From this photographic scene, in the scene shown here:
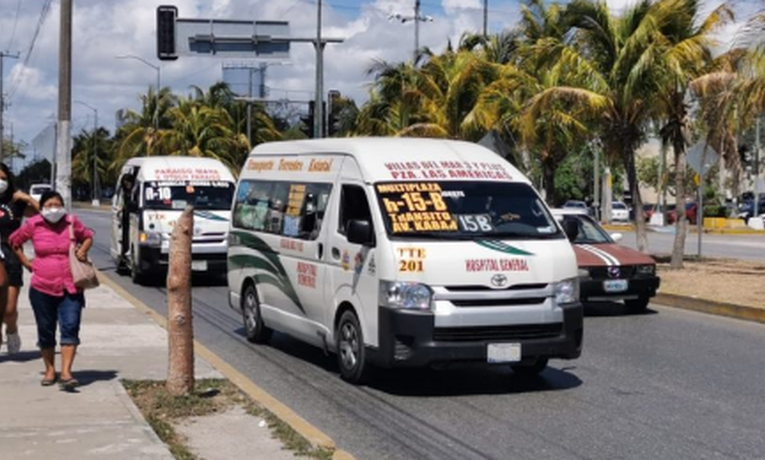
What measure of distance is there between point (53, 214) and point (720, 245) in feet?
106

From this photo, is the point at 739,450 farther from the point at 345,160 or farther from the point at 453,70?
the point at 453,70

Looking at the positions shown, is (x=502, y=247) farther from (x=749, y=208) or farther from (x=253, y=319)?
(x=749, y=208)

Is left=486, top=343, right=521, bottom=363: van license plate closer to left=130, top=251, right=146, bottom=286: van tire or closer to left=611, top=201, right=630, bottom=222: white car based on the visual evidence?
left=130, top=251, right=146, bottom=286: van tire

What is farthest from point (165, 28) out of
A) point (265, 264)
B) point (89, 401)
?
point (89, 401)

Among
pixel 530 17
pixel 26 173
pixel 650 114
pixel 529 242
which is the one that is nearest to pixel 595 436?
pixel 529 242

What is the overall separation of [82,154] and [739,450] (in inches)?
4175

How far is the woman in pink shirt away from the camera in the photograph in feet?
31.3

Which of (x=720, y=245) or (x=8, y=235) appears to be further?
(x=720, y=245)

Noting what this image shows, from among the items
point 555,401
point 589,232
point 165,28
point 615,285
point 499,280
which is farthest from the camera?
point 165,28

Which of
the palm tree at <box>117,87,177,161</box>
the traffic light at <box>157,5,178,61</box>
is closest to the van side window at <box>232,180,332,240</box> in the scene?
the traffic light at <box>157,5,178,61</box>

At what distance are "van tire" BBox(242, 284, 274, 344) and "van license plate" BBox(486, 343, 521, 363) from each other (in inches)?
155

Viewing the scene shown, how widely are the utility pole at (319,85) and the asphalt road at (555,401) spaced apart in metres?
16.7

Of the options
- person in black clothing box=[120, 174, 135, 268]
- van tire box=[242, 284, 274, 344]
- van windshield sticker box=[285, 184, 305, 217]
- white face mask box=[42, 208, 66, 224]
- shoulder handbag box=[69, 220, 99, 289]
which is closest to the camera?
shoulder handbag box=[69, 220, 99, 289]

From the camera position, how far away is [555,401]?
997 centimetres
